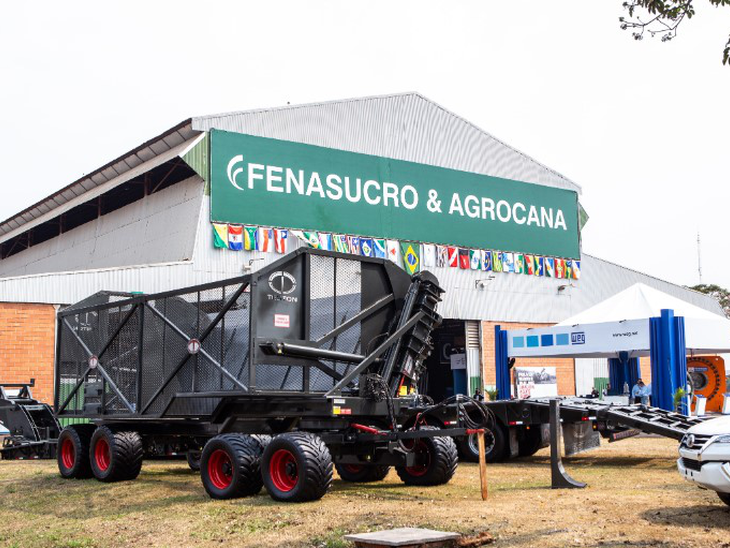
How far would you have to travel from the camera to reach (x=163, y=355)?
13117 millimetres

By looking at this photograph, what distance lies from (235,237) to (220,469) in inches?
668

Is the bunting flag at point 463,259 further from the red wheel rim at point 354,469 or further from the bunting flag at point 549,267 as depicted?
the red wheel rim at point 354,469

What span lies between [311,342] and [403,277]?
6.95 feet

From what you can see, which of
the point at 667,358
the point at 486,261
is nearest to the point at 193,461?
the point at 667,358

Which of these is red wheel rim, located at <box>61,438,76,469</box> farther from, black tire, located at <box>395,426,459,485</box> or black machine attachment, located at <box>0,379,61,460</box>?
black tire, located at <box>395,426,459,485</box>

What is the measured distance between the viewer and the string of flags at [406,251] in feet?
92.1

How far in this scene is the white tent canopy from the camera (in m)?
19.7

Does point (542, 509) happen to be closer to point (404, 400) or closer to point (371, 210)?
point (404, 400)

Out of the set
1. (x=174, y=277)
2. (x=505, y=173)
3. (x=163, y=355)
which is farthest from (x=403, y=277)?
(x=505, y=173)

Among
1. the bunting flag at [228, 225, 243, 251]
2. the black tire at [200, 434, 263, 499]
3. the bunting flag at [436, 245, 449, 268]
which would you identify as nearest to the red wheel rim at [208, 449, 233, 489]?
the black tire at [200, 434, 263, 499]

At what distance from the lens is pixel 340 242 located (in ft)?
100

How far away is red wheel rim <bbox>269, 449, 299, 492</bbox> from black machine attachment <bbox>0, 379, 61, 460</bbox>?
9.39 metres

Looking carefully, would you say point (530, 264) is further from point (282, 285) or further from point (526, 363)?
point (282, 285)

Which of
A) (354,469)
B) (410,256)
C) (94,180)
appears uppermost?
(94,180)
